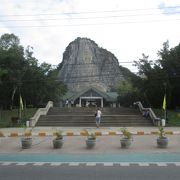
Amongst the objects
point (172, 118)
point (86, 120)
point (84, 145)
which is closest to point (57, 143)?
Answer: point (84, 145)

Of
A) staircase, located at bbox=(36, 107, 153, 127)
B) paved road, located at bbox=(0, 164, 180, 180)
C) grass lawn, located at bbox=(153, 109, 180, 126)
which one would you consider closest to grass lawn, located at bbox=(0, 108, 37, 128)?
staircase, located at bbox=(36, 107, 153, 127)

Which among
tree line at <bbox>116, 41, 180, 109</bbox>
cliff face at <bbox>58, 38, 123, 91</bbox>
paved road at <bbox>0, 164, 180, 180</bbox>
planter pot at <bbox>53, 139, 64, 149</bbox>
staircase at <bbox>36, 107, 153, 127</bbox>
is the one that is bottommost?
paved road at <bbox>0, 164, 180, 180</bbox>

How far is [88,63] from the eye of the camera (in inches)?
6186

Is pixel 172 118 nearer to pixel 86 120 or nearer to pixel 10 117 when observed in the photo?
pixel 86 120

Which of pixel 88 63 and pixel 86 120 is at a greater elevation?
pixel 88 63

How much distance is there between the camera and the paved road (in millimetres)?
10781

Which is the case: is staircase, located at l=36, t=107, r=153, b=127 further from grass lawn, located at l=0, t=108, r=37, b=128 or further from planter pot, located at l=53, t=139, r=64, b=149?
planter pot, located at l=53, t=139, r=64, b=149

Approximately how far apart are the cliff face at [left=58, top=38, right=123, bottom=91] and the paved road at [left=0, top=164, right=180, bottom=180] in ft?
407

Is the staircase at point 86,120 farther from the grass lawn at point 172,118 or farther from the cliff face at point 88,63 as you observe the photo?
the cliff face at point 88,63

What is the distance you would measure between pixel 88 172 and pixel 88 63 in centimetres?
14593

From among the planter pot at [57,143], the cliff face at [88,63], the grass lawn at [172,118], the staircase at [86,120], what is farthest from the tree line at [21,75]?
the cliff face at [88,63]

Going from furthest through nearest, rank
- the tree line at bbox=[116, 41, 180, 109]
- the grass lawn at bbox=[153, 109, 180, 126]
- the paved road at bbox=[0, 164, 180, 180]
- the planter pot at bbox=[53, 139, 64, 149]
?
the tree line at bbox=[116, 41, 180, 109] < the grass lawn at bbox=[153, 109, 180, 126] < the planter pot at bbox=[53, 139, 64, 149] < the paved road at bbox=[0, 164, 180, 180]

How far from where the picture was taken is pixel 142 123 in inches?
1389

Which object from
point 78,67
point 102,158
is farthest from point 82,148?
point 78,67
